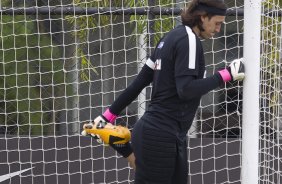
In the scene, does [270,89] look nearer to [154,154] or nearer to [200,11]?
[200,11]

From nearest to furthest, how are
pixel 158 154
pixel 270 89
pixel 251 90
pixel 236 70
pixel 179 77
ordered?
pixel 179 77, pixel 158 154, pixel 236 70, pixel 251 90, pixel 270 89

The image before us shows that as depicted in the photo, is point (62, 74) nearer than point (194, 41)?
No

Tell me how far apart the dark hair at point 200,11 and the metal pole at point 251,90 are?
1.16ft

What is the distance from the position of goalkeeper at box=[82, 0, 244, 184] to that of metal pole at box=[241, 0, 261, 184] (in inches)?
8.7

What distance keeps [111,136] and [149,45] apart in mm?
1786

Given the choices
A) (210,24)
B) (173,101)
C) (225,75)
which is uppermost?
(210,24)

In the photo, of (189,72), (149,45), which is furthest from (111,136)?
(149,45)

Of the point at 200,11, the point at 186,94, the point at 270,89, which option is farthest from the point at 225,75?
the point at 270,89

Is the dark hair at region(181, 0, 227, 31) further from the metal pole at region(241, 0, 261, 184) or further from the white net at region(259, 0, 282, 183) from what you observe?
the white net at region(259, 0, 282, 183)

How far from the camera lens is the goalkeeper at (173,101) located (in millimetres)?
3756

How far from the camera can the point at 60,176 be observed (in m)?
5.98

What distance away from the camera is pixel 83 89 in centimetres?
598

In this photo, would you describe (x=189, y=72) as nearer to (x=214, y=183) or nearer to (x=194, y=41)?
(x=194, y=41)

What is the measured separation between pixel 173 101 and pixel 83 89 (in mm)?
2256
